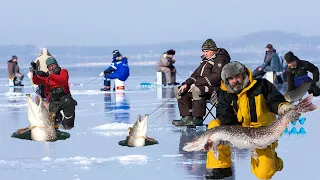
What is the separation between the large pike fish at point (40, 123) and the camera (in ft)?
37.4

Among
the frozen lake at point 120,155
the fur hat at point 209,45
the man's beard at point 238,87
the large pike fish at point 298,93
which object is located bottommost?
the frozen lake at point 120,155

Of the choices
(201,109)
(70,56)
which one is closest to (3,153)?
(201,109)

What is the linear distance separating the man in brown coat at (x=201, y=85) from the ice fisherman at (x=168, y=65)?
16.1 metres

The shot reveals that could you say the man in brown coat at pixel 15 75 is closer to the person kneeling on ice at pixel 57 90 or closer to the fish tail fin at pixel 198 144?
the person kneeling on ice at pixel 57 90

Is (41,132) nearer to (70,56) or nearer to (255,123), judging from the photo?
(255,123)

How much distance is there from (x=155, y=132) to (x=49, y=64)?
5.75 ft

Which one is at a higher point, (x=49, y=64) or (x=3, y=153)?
(x=49, y=64)

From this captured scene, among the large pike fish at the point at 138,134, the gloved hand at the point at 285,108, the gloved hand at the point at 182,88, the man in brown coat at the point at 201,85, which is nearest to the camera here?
the gloved hand at the point at 285,108

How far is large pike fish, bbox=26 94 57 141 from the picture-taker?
1141 centimetres

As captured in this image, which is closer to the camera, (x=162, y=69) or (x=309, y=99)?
(x=309, y=99)

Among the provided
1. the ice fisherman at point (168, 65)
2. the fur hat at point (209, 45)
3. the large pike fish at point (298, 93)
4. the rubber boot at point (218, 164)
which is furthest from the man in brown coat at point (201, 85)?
the ice fisherman at point (168, 65)

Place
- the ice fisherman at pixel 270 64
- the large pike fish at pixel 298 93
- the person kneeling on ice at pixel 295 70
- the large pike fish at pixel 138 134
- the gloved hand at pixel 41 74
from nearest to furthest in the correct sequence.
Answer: the large pike fish at pixel 138 134, the gloved hand at pixel 41 74, the large pike fish at pixel 298 93, the person kneeling on ice at pixel 295 70, the ice fisherman at pixel 270 64

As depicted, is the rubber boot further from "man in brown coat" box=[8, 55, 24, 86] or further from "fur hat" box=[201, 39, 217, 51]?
"man in brown coat" box=[8, 55, 24, 86]

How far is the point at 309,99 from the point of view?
705 cm
